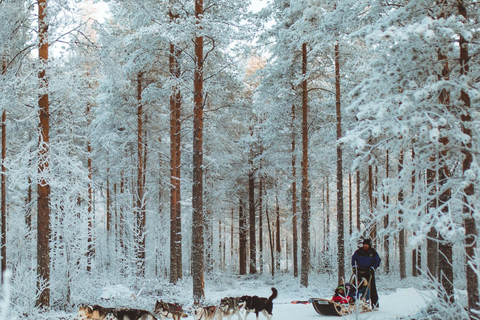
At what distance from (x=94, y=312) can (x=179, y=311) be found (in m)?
1.76

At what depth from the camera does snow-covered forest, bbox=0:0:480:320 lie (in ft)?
18.5

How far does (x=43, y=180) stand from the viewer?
9133 mm

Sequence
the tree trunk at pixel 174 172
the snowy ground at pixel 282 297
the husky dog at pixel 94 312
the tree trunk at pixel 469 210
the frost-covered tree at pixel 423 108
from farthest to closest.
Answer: the tree trunk at pixel 174 172 < the snowy ground at pixel 282 297 < the husky dog at pixel 94 312 < the tree trunk at pixel 469 210 < the frost-covered tree at pixel 423 108

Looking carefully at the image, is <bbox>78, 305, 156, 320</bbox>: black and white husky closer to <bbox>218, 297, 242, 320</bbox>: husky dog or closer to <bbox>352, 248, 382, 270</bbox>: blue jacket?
<bbox>218, 297, 242, 320</bbox>: husky dog

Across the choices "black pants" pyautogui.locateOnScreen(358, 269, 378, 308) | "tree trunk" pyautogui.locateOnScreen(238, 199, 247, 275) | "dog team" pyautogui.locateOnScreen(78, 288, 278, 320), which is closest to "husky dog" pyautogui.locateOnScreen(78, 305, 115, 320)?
"dog team" pyautogui.locateOnScreen(78, 288, 278, 320)

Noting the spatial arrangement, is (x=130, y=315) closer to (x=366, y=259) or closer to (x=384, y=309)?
(x=366, y=259)

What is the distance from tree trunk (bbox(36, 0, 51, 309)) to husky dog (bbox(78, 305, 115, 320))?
4.84ft

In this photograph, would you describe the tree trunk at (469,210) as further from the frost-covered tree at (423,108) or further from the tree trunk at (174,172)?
the tree trunk at (174,172)

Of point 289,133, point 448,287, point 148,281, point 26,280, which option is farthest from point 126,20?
point 448,287

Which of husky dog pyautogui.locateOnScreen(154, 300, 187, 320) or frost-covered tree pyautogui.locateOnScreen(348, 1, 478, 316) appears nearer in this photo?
frost-covered tree pyautogui.locateOnScreen(348, 1, 478, 316)

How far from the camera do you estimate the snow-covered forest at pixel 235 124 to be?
5641mm

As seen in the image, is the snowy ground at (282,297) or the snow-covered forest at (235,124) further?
the snowy ground at (282,297)

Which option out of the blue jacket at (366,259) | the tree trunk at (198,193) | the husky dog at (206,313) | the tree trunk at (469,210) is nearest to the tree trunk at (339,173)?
the blue jacket at (366,259)

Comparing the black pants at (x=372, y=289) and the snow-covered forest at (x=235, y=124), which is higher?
the snow-covered forest at (x=235, y=124)
